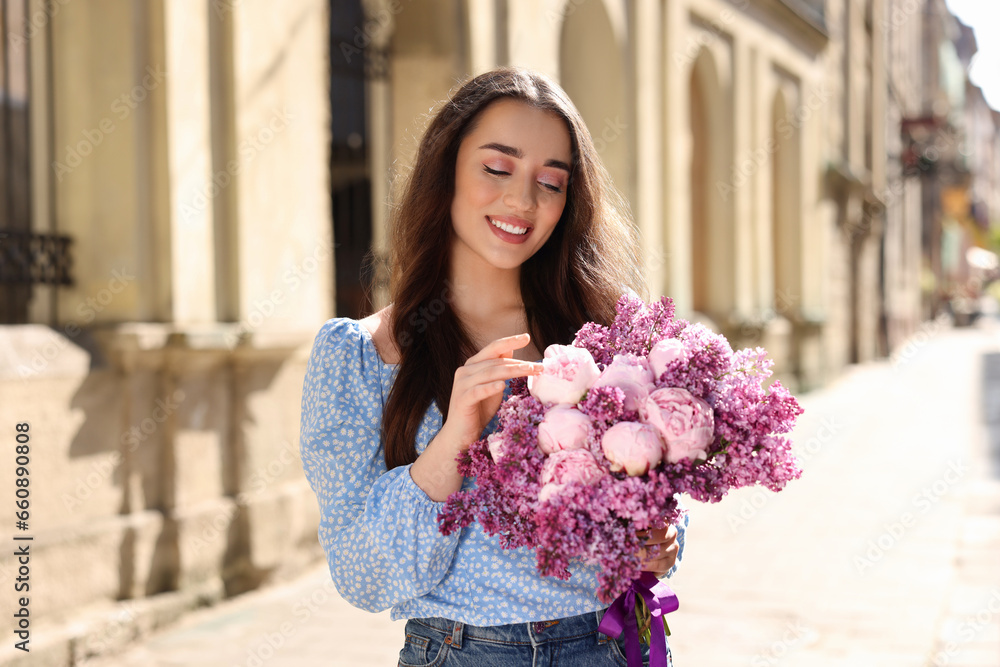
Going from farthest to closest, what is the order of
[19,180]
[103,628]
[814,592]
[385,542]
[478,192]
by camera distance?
1. [814,592]
2. [19,180]
3. [103,628]
4. [478,192]
5. [385,542]

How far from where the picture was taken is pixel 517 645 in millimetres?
1863

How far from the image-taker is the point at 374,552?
1814 mm

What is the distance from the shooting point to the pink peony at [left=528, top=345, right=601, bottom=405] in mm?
1642

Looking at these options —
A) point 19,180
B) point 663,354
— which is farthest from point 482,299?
point 19,180

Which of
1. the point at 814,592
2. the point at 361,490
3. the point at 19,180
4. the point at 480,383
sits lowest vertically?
the point at 814,592

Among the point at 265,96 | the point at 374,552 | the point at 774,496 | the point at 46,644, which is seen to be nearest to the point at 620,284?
the point at 374,552

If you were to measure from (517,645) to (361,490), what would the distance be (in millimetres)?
433

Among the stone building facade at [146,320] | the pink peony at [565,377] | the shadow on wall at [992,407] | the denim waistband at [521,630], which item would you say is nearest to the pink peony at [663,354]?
the pink peony at [565,377]

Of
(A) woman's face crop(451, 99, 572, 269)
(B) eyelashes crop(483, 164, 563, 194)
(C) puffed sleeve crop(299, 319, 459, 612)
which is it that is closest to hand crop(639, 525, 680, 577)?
(C) puffed sleeve crop(299, 319, 459, 612)

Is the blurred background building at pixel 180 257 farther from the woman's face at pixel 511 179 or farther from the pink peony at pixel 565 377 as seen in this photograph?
the pink peony at pixel 565 377

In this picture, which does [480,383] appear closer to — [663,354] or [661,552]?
[663,354]

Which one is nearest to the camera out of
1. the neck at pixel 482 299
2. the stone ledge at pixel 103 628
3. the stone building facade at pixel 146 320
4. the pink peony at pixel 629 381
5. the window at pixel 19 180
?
the pink peony at pixel 629 381

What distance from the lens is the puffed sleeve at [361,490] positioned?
1.79m

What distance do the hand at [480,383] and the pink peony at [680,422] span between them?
0.75 feet
